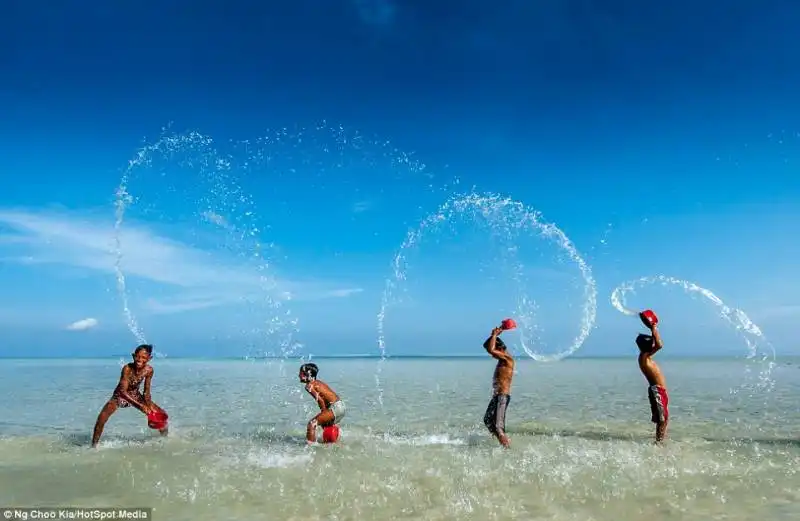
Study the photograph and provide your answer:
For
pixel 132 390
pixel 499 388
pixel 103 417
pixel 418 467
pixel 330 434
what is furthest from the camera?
pixel 132 390

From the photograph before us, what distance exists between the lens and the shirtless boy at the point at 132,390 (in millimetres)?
14438

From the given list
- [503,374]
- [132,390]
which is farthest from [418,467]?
[132,390]

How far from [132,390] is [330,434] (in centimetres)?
512

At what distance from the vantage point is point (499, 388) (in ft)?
45.7

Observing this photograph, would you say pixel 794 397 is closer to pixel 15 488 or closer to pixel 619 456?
pixel 619 456

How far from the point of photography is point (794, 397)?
90.4 ft

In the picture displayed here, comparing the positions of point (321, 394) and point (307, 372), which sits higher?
point (307, 372)

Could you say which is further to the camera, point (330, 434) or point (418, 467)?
point (330, 434)

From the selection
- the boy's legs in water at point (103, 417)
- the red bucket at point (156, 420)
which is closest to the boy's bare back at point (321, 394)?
the red bucket at point (156, 420)

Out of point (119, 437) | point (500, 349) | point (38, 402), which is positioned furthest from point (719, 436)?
point (38, 402)

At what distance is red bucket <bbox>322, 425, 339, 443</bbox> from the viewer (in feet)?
47.1

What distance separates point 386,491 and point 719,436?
10598 millimetres

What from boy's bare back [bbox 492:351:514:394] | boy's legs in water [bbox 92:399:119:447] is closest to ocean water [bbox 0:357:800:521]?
boy's legs in water [bbox 92:399:119:447]

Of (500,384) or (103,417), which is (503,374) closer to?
(500,384)
